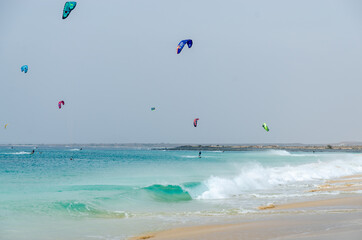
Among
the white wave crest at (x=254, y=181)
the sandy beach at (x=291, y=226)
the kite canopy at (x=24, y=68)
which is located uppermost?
the kite canopy at (x=24, y=68)

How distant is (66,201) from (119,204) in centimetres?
164

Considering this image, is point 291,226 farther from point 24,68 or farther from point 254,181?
point 24,68

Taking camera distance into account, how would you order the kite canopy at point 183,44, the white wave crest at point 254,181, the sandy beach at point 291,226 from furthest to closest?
the kite canopy at point 183,44 < the white wave crest at point 254,181 < the sandy beach at point 291,226

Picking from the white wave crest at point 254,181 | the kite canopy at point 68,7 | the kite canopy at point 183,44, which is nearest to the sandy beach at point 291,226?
the white wave crest at point 254,181

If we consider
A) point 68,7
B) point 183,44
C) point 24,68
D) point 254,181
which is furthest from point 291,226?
point 24,68

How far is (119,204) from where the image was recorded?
1365cm

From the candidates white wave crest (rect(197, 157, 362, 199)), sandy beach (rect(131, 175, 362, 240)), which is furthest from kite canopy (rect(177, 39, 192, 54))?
sandy beach (rect(131, 175, 362, 240))

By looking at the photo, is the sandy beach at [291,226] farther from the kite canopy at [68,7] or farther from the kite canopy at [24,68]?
the kite canopy at [24,68]

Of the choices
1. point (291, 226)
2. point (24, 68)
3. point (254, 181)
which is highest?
point (24, 68)

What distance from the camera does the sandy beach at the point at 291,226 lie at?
7.69 metres

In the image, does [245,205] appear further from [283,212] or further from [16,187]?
[16,187]

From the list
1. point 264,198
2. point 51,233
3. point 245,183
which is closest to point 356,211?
point 264,198

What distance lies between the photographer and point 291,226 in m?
8.64

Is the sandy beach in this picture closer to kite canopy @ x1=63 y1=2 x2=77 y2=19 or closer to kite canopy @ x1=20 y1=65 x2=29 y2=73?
kite canopy @ x1=63 y1=2 x2=77 y2=19
